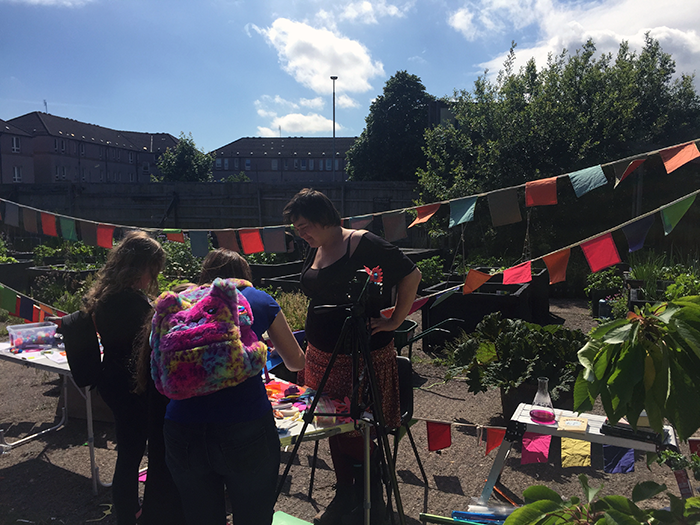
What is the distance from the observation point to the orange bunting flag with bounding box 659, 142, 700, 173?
3436 mm

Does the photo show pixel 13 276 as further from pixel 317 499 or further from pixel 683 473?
pixel 683 473

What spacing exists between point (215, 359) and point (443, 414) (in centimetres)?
324

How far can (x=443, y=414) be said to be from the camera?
14.9 ft

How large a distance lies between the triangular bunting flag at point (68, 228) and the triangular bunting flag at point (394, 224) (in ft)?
11.2

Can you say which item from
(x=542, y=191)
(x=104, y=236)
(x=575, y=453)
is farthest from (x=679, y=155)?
(x=104, y=236)

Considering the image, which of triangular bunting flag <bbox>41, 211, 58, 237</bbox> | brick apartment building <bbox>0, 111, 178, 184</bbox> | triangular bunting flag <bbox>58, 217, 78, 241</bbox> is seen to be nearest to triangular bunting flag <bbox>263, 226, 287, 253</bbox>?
triangular bunting flag <bbox>58, 217, 78, 241</bbox>

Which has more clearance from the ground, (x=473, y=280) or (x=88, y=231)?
(x=88, y=231)

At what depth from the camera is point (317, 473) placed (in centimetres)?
351

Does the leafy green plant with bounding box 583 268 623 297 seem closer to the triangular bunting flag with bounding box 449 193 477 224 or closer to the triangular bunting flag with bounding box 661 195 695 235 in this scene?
the triangular bunting flag with bounding box 449 193 477 224

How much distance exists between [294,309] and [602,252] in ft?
12.6

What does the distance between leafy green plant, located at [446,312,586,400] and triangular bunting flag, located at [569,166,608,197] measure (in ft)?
3.70

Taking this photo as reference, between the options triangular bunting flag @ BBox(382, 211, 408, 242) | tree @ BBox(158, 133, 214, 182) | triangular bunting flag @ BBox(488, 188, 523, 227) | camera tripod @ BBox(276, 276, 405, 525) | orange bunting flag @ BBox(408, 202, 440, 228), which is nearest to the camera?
camera tripod @ BBox(276, 276, 405, 525)

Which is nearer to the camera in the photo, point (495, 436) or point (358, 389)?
point (358, 389)

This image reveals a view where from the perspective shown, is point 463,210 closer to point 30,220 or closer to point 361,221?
A: point 361,221
